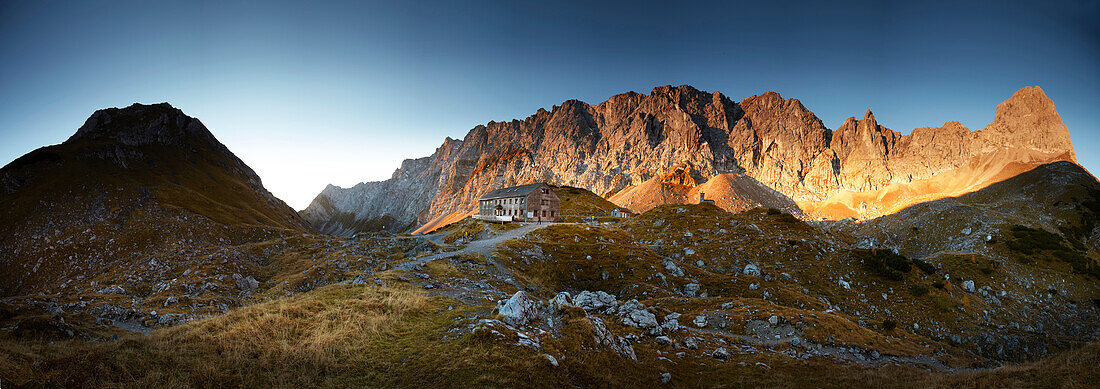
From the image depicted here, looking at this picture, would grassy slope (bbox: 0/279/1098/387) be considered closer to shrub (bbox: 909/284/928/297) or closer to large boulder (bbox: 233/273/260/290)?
shrub (bbox: 909/284/928/297)

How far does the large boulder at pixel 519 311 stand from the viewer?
12.0m

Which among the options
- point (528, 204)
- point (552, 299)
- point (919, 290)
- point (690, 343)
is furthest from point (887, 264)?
point (528, 204)

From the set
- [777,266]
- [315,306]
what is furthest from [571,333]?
[777,266]

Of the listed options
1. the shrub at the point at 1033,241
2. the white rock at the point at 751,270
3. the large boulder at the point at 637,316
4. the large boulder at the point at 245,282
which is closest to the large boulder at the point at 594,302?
the large boulder at the point at 637,316

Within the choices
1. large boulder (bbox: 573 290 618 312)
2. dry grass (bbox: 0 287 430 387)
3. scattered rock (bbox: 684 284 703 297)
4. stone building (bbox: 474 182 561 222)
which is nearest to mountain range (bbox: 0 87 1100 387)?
dry grass (bbox: 0 287 430 387)

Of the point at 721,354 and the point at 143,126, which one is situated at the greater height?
the point at 143,126

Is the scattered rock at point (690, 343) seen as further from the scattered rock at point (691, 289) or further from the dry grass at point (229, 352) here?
the scattered rock at point (691, 289)

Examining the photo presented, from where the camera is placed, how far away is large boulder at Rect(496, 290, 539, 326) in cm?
1203

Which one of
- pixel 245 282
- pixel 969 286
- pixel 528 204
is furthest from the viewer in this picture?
pixel 528 204

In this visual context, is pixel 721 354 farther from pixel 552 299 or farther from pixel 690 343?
pixel 552 299

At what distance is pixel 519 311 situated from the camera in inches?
492

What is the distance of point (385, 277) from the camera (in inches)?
810

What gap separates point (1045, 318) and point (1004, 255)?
54.7 feet

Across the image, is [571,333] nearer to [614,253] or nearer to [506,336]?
[506,336]
